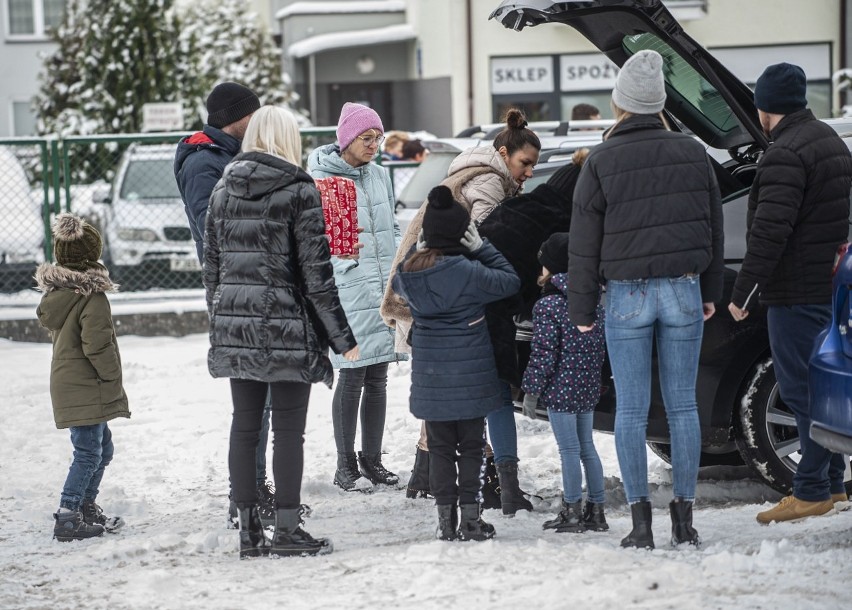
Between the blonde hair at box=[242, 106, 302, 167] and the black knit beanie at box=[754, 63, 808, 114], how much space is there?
1.90m

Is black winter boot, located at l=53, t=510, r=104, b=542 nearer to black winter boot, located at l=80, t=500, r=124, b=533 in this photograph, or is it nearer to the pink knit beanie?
black winter boot, located at l=80, t=500, r=124, b=533

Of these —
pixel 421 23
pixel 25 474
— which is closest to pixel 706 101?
pixel 25 474

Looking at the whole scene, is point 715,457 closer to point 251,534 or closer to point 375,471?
point 375,471

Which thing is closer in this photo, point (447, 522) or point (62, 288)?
point (447, 522)

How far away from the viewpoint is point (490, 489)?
6.11 m

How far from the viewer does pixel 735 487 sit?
639 cm

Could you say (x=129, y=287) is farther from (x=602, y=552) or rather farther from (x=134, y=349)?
(x=602, y=552)

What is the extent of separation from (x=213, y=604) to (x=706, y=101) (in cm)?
333

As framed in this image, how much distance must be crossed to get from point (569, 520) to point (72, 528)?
2.15m

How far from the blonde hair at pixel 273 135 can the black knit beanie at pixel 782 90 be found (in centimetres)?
190

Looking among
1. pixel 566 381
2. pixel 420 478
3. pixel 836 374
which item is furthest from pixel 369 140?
pixel 836 374

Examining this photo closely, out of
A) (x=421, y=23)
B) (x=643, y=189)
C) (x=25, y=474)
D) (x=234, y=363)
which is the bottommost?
(x=25, y=474)

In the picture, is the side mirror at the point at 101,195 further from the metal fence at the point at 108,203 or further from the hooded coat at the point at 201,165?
the hooded coat at the point at 201,165

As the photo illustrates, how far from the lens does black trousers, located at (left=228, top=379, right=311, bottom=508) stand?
5.33m
